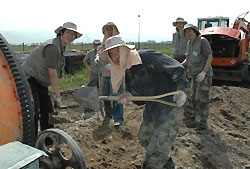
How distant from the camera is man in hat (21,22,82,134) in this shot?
289cm

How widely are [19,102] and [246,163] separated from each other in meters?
3.13

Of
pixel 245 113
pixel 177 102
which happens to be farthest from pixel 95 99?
pixel 177 102

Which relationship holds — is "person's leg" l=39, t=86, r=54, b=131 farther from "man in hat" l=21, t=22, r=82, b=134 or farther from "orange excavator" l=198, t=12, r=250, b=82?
"orange excavator" l=198, t=12, r=250, b=82

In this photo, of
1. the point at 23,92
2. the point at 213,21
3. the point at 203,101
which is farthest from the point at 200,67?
the point at 213,21

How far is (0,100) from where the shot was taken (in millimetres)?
1782

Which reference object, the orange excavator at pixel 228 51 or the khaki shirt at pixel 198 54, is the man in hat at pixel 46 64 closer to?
the khaki shirt at pixel 198 54

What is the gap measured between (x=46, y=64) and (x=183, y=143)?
7.91ft

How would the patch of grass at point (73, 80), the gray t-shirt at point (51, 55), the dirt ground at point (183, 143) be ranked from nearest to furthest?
1. the gray t-shirt at point (51, 55)
2. the dirt ground at point (183, 143)
3. the patch of grass at point (73, 80)

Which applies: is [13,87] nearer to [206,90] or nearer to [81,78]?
[206,90]

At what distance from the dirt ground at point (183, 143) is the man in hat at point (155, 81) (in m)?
0.82

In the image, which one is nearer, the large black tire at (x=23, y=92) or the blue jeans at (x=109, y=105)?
the large black tire at (x=23, y=92)

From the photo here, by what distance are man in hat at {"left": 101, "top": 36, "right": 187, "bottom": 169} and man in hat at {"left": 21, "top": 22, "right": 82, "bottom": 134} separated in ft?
2.60

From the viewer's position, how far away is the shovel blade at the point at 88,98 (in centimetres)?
623

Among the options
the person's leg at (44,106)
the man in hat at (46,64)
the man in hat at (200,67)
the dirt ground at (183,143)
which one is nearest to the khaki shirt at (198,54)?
the man in hat at (200,67)
